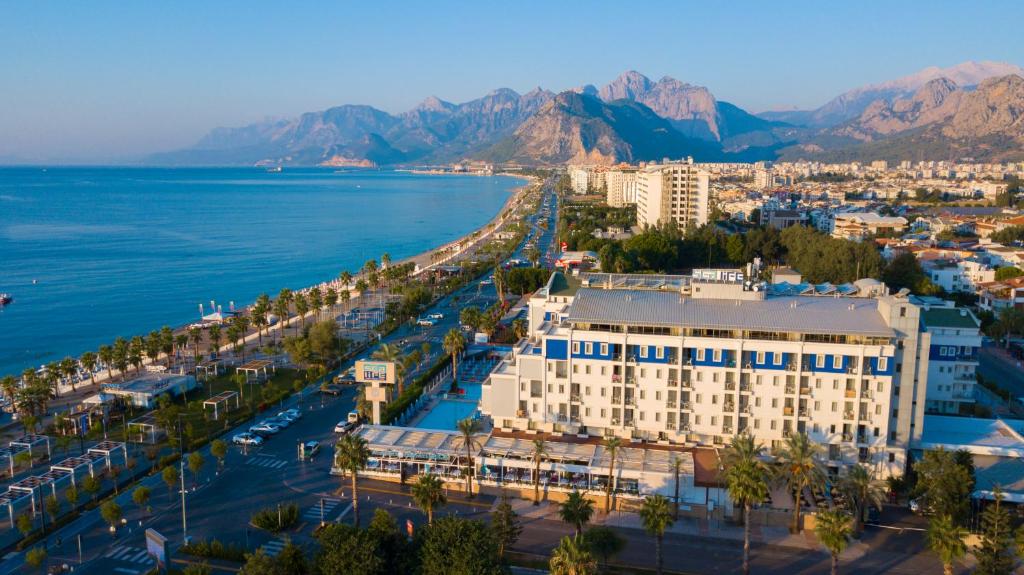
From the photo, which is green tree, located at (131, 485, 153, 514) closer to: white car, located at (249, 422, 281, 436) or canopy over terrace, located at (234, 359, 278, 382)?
white car, located at (249, 422, 281, 436)

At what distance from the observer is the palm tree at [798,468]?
28.0m

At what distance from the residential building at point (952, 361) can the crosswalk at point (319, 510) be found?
34596 mm

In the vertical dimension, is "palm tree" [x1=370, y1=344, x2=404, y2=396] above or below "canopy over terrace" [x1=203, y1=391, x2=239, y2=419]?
above

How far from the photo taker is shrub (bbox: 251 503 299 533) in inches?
1131

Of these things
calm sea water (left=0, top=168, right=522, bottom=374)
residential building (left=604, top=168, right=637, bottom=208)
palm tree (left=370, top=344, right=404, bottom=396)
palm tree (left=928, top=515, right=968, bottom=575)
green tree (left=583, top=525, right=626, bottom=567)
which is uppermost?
residential building (left=604, top=168, right=637, bottom=208)

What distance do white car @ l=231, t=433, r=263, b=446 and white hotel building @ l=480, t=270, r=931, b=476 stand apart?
1245cm

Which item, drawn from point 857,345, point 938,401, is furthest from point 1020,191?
point 857,345

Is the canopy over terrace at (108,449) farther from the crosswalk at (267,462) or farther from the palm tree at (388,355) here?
the palm tree at (388,355)

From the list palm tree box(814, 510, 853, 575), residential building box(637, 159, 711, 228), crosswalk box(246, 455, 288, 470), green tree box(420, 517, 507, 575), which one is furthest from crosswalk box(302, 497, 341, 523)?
residential building box(637, 159, 711, 228)

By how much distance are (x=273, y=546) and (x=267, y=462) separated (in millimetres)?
8785

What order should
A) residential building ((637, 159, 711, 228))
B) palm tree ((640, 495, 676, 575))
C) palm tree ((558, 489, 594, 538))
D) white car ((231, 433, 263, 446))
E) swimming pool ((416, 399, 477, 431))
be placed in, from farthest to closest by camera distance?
residential building ((637, 159, 711, 228)) → swimming pool ((416, 399, 477, 431)) → white car ((231, 433, 263, 446)) → palm tree ((558, 489, 594, 538)) → palm tree ((640, 495, 676, 575))

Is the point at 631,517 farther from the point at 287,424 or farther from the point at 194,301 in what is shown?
the point at 194,301

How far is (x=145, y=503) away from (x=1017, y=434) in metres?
41.6

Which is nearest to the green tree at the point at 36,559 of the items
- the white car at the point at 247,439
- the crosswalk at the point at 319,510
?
the crosswalk at the point at 319,510
